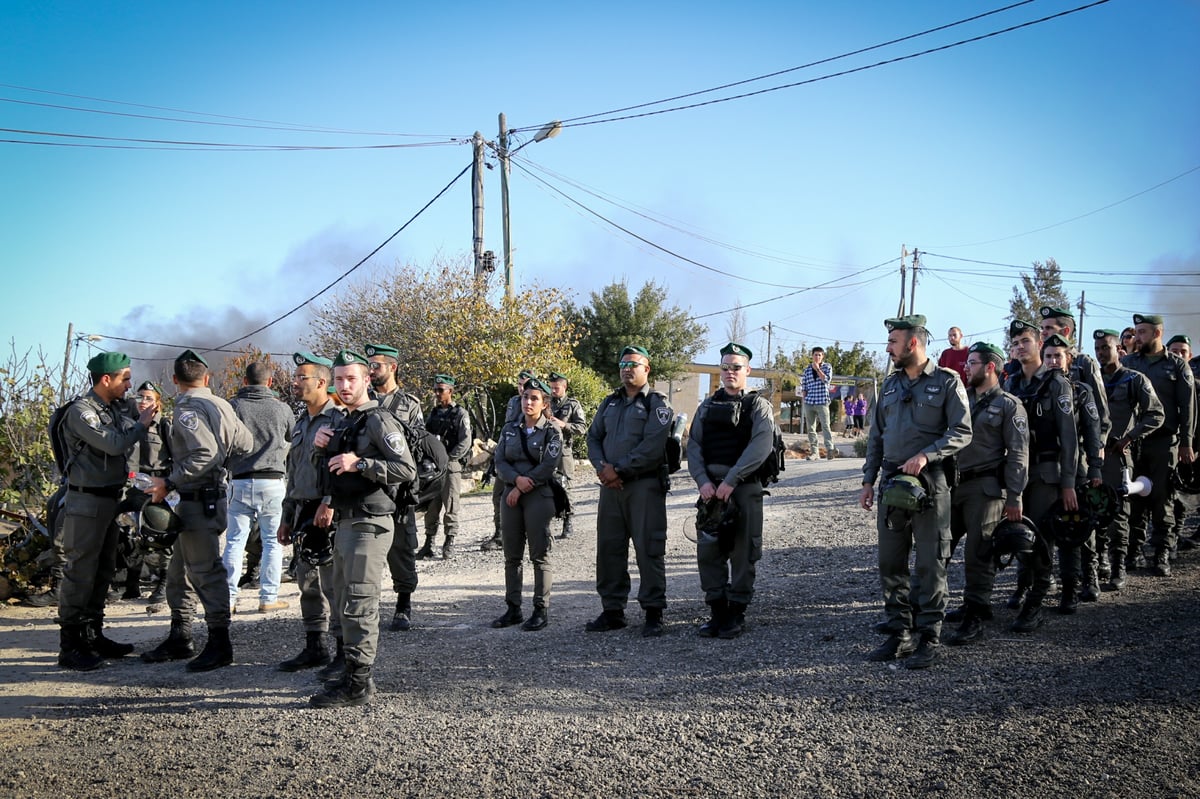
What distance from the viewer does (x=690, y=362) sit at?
37.2 metres

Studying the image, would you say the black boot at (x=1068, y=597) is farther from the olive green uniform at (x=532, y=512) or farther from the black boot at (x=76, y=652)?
the black boot at (x=76, y=652)

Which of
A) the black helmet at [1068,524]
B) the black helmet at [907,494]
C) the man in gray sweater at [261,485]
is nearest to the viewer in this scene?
the black helmet at [907,494]

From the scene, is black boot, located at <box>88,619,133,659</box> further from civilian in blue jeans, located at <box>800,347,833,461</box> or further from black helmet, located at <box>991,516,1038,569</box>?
civilian in blue jeans, located at <box>800,347,833,461</box>

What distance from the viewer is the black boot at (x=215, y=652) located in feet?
19.7

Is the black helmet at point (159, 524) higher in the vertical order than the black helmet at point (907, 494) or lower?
lower

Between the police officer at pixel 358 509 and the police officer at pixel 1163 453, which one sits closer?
the police officer at pixel 358 509

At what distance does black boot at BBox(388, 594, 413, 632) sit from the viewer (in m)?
7.09

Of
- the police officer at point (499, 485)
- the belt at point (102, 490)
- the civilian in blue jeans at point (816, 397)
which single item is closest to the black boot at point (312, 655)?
→ the belt at point (102, 490)

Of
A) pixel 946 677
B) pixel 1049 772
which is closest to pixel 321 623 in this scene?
Answer: pixel 946 677

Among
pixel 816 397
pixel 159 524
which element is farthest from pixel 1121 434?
pixel 816 397

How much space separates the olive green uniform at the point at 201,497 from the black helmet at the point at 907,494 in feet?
15.1

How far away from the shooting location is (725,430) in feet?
22.0

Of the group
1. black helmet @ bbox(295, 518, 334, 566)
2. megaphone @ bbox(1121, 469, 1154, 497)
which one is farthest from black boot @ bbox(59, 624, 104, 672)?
megaphone @ bbox(1121, 469, 1154, 497)

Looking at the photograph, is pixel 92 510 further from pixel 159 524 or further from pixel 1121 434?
pixel 1121 434
